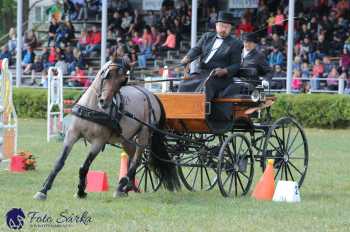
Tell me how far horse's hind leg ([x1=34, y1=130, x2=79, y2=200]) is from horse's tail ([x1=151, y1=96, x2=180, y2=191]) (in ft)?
4.22

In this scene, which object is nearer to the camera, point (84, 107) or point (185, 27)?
point (84, 107)

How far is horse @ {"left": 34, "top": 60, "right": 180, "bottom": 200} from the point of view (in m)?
11.2

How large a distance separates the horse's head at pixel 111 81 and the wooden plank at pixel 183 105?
87 centimetres

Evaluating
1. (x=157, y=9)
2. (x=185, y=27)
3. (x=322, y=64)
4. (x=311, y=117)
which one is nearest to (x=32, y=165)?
(x=311, y=117)

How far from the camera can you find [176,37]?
108ft

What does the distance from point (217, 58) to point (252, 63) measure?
2.96 feet

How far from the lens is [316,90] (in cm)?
2731

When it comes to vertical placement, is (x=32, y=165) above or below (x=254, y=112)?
below

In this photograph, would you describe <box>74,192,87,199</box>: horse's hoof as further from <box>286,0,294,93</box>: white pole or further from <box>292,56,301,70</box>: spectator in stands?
<box>292,56,301,70</box>: spectator in stands

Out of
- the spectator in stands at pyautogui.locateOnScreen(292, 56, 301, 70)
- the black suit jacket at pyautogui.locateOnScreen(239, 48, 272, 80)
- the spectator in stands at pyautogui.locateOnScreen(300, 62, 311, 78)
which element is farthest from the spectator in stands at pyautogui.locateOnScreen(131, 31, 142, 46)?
the black suit jacket at pyautogui.locateOnScreen(239, 48, 272, 80)

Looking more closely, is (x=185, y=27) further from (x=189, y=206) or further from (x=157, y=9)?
(x=189, y=206)

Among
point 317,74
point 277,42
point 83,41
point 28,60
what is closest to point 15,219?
point 317,74

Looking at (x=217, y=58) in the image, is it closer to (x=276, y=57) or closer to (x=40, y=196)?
(x=40, y=196)

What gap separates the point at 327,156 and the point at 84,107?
840 centimetres
